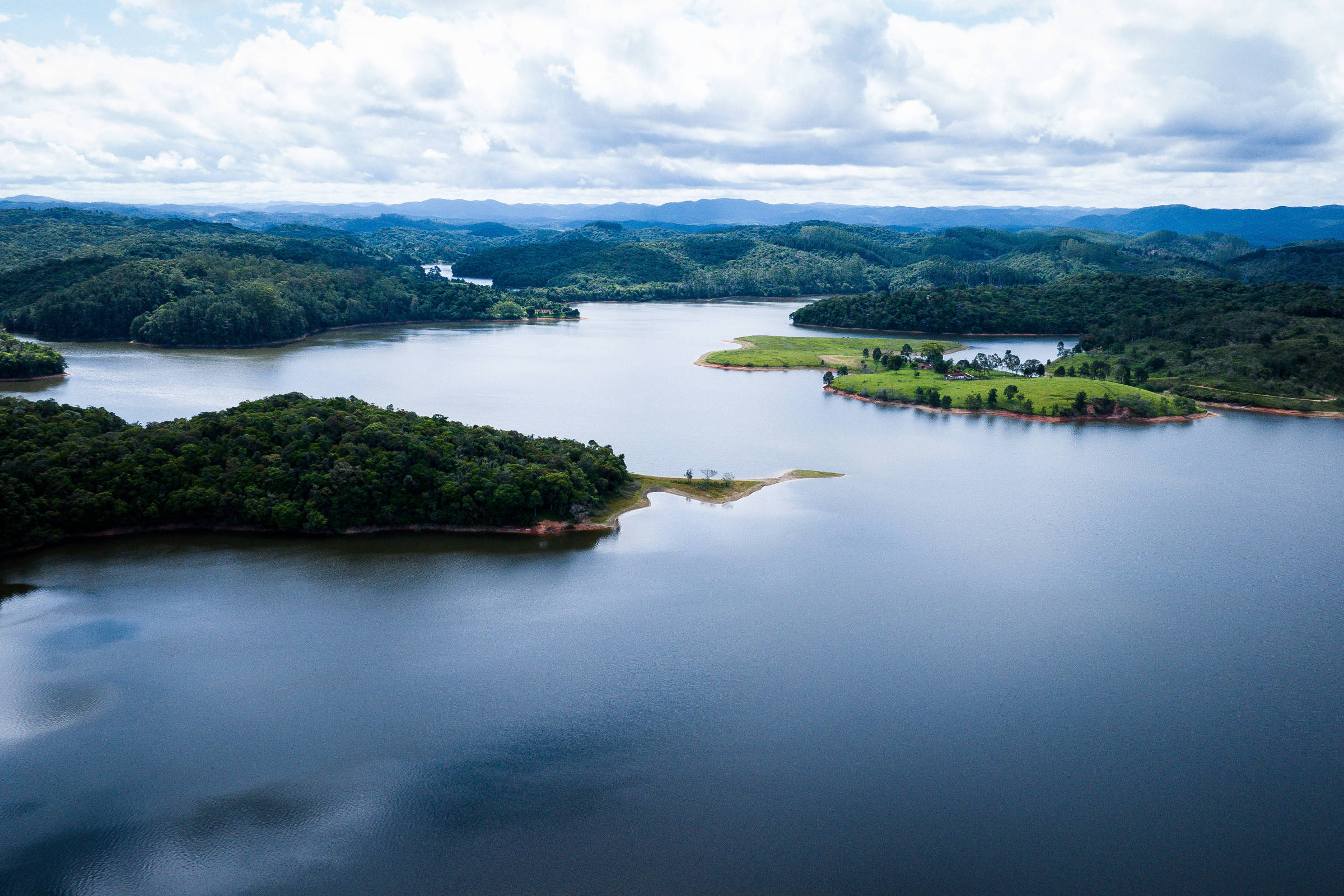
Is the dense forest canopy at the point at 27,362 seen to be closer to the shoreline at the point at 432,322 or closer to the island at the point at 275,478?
the shoreline at the point at 432,322

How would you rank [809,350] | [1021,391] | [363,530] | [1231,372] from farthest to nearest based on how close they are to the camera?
[809,350] → [1231,372] → [1021,391] → [363,530]

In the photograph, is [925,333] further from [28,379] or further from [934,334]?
[28,379]

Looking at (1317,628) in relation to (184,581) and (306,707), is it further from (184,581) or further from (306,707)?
(184,581)

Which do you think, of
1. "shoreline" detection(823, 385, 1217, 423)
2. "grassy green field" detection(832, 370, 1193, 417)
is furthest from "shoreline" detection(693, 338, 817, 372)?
"shoreline" detection(823, 385, 1217, 423)

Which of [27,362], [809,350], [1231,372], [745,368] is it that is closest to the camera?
[27,362]

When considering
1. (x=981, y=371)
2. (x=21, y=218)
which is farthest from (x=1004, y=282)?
(x=21, y=218)

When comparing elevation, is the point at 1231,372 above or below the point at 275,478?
above

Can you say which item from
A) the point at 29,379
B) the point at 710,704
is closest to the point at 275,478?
the point at 710,704

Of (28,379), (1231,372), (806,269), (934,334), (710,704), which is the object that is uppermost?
(806,269)
